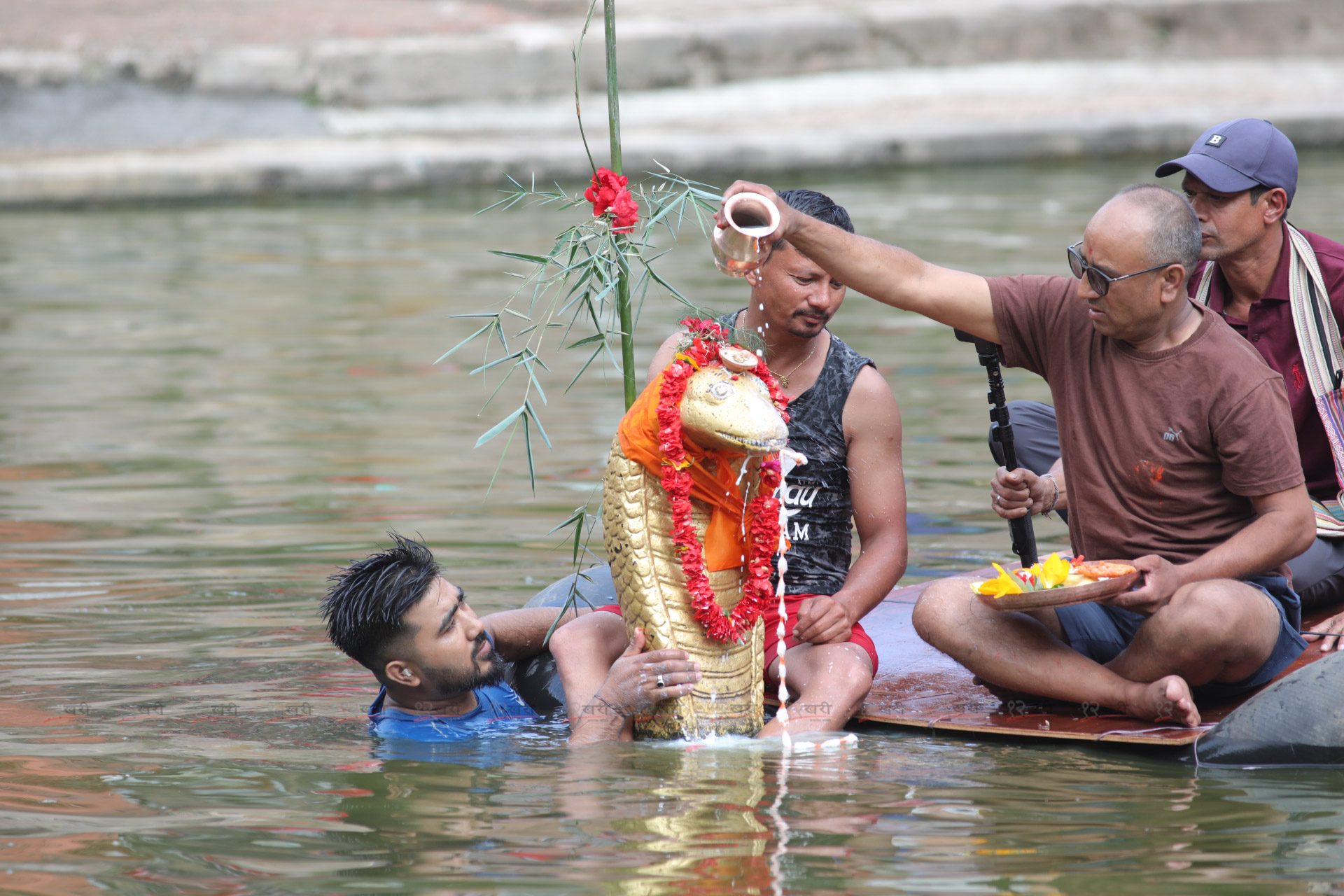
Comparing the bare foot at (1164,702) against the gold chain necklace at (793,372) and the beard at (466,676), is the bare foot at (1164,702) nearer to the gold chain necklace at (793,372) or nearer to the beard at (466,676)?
the gold chain necklace at (793,372)

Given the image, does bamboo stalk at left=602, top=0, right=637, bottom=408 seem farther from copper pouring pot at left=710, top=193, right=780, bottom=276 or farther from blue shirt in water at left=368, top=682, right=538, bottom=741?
blue shirt in water at left=368, top=682, right=538, bottom=741

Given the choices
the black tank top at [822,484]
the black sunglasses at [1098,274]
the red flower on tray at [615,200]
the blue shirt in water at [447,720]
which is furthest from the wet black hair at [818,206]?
the blue shirt in water at [447,720]

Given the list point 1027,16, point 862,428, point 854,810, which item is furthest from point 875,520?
point 1027,16

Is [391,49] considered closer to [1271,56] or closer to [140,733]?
[1271,56]

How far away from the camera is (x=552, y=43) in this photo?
2008 centimetres

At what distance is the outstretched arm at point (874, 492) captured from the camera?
4.90 m

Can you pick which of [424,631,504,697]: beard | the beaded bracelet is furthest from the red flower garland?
the beaded bracelet

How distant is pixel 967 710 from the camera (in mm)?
4875

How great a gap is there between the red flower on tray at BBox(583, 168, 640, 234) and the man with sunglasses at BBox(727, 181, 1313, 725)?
40cm

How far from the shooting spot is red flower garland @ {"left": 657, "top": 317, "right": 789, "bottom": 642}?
176 inches

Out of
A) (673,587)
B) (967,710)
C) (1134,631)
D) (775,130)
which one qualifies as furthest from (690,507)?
(775,130)

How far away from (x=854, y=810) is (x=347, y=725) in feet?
5.33

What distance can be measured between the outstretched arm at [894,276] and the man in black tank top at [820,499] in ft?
0.58

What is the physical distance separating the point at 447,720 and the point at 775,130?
15488 mm
